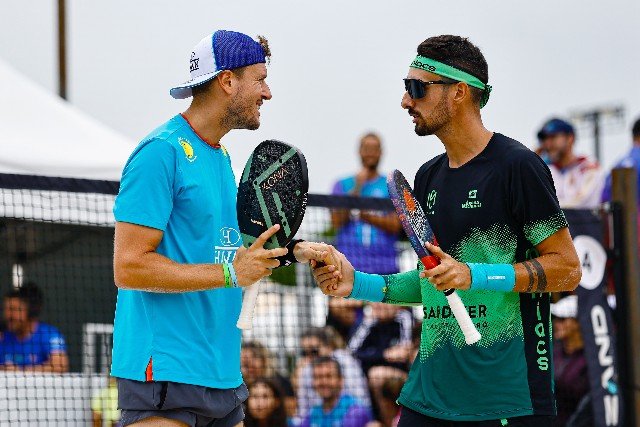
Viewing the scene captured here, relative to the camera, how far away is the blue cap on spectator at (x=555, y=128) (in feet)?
37.9

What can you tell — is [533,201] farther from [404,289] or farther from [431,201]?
[404,289]

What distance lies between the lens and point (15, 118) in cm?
1054

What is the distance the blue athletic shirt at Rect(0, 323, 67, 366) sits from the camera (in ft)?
26.8

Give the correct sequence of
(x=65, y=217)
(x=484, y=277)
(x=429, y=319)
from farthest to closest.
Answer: (x=65, y=217)
(x=429, y=319)
(x=484, y=277)

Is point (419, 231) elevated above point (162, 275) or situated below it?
above

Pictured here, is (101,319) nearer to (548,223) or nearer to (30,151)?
(30,151)

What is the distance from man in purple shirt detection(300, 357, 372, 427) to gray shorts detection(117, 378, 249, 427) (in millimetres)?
4341

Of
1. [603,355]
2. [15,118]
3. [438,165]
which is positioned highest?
[15,118]

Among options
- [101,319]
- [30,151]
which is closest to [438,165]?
[101,319]

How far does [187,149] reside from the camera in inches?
189

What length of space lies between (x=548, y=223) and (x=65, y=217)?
552 centimetres

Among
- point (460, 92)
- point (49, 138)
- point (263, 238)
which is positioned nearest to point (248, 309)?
point (263, 238)

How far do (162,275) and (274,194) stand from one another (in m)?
0.59

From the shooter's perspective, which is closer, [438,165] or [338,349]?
[438,165]
